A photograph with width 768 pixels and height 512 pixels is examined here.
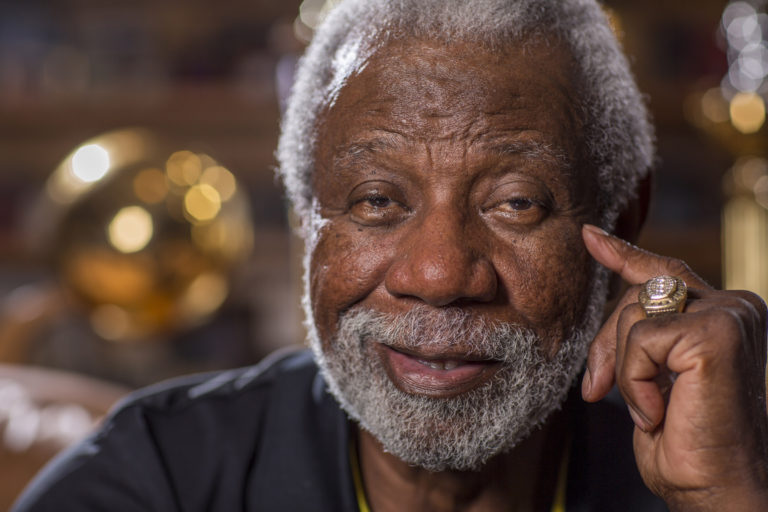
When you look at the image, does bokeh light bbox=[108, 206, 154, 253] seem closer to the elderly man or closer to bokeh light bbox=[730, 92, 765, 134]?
the elderly man

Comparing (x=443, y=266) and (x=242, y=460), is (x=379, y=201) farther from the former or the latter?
(x=242, y=460)

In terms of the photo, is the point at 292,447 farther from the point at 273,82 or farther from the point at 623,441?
the point at 273,82

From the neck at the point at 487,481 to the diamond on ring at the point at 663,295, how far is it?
0.37 metres

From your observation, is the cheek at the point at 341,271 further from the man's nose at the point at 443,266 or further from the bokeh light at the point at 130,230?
the bokeh light at the point at 130,230

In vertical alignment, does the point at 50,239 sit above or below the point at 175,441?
above

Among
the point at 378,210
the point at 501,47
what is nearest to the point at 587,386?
the point at 378,210

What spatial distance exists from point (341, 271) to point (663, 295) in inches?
17.2

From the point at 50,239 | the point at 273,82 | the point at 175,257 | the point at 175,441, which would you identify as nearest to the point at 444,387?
the point at 175,441

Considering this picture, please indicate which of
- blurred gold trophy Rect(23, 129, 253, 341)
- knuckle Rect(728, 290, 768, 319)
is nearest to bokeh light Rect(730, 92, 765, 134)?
knuckle Rect(728, 290, 768, 319)

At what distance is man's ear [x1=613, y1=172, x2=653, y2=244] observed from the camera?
4.09 ft

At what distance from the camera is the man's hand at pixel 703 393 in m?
0.88

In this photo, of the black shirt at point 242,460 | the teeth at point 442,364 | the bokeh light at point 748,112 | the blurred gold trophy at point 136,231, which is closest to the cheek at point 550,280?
the teeth at point 442,364

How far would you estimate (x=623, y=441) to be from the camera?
1192mm

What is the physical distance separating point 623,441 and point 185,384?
75 cm
